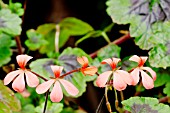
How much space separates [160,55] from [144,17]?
15cm

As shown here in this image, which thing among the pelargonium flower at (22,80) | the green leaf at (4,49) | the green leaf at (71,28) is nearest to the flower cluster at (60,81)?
the pelargonium flower at (22,80)

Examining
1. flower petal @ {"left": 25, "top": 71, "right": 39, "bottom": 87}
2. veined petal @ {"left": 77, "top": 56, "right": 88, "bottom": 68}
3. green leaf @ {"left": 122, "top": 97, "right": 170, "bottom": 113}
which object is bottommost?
green leaf @ {"left": 122, "top": 97, "right": 170, "bottom": 113}

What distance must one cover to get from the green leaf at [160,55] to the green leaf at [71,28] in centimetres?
45

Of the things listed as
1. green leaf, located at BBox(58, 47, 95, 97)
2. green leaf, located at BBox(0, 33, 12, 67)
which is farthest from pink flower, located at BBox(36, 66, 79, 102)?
Result: green leaf, located at BBox(0, 33, 12, 67)

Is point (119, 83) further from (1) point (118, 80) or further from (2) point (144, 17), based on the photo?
(2) point (144, 17)

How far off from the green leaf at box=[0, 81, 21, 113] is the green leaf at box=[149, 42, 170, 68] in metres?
0.37

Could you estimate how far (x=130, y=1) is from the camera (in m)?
1.26

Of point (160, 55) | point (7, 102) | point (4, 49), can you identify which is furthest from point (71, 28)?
point (7, 102)

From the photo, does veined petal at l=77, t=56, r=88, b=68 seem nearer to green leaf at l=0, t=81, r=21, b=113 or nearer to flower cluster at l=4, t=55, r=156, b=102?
flower cluster at l=4, t=55, r=156, b=102

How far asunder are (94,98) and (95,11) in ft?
1.19

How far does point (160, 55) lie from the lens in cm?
112

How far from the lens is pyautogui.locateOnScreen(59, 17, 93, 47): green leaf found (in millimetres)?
1551

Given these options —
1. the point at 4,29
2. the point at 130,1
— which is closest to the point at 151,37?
the point at 130,1

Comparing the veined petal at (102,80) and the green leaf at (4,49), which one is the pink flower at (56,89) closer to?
the veined petal at (102,80)
